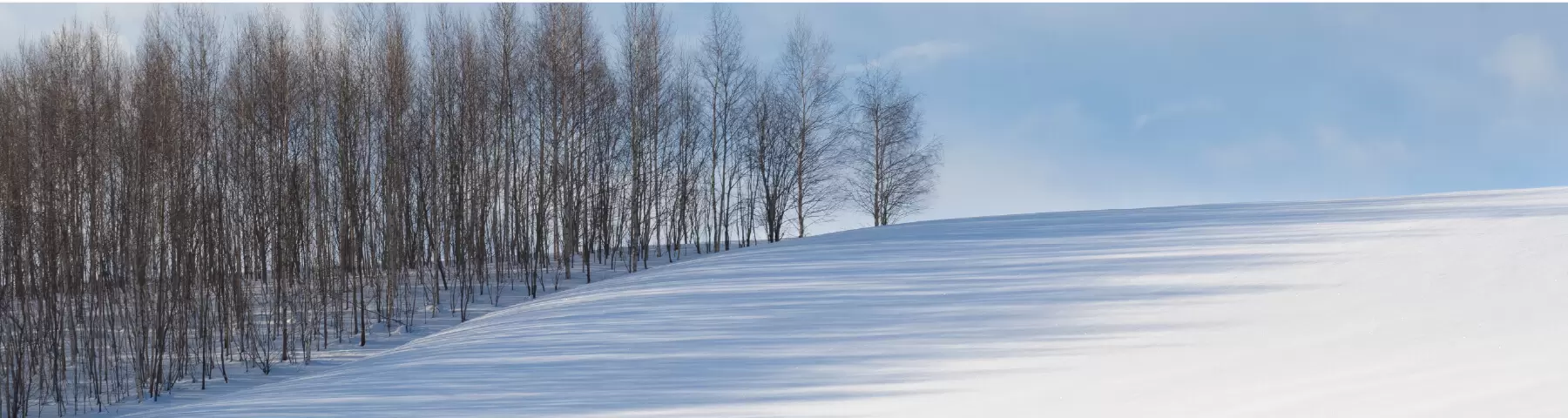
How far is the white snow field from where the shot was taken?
4883mm

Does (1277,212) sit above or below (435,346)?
above

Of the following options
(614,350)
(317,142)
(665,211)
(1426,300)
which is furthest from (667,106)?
(1426,300)

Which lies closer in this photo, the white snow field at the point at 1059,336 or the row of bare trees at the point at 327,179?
the white snow field at the point at 1059,336

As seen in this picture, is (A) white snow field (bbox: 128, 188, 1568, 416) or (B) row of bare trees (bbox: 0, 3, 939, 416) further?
(B) row of bare trees (bbox: 0, 3, 939, 416)

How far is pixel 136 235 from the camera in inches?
400

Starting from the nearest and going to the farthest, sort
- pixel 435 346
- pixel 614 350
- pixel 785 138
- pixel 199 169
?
1. pixel 614 350
2. pixel 435 346
3. pixel 199 169
4. pixel 785 138

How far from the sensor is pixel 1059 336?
22.4ft

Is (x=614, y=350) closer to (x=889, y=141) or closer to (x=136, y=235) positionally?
(x=136, y=235)

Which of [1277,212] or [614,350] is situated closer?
[614,350]

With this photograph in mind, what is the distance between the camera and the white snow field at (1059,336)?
4883mm

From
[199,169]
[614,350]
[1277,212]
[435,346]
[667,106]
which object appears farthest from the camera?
[667,106]

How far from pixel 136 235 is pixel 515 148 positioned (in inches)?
325

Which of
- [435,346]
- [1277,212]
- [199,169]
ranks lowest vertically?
[435,346]

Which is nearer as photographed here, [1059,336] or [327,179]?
[1059,336]
